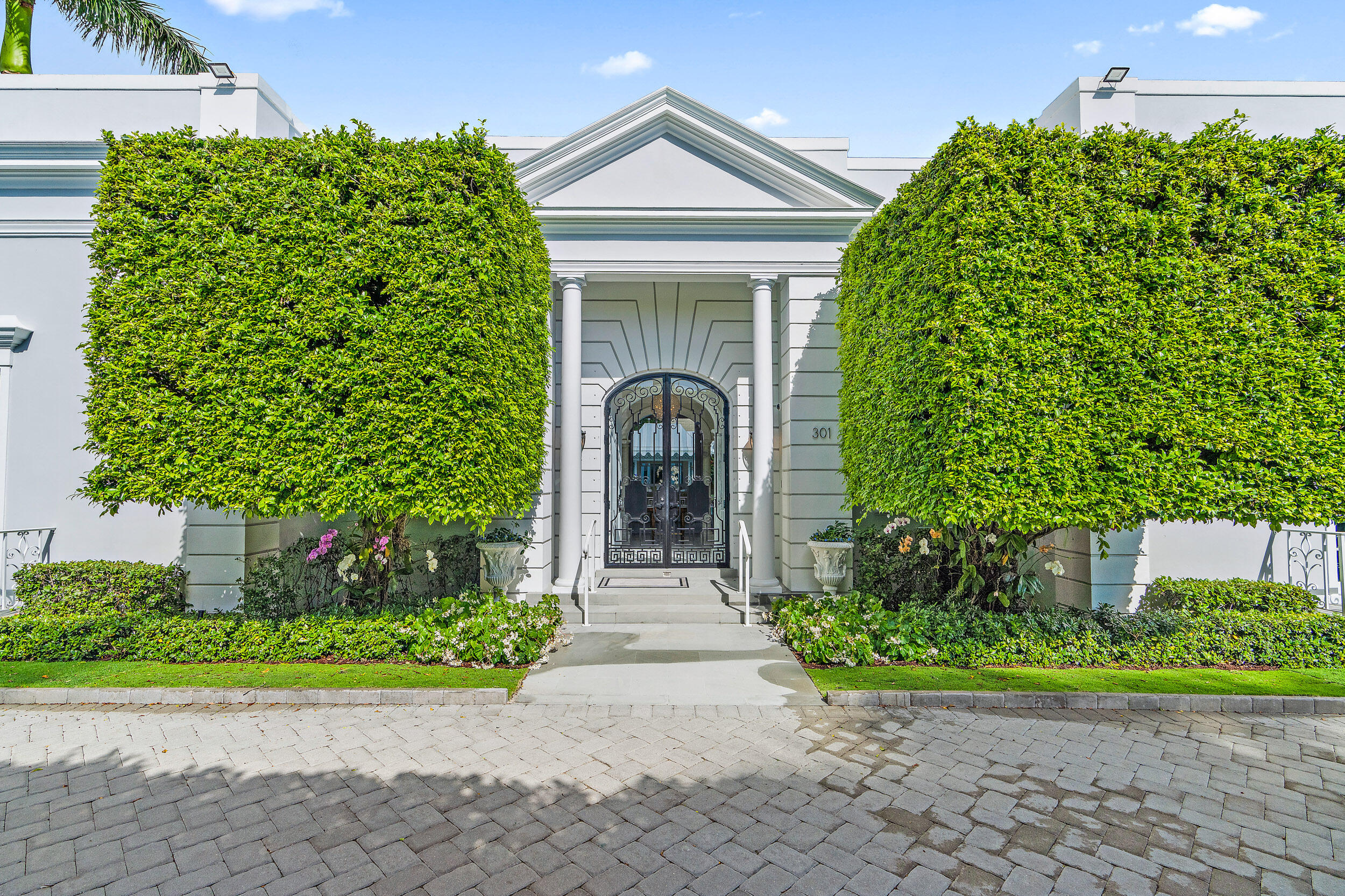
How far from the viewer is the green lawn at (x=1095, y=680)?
531 cm

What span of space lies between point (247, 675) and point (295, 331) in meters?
3.23

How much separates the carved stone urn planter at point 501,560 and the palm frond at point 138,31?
34.9ft

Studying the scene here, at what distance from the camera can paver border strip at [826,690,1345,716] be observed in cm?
508

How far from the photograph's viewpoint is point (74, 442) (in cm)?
803

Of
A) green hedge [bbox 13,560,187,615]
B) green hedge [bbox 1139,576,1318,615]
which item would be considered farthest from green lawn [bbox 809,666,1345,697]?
green hedge [bbox 13,560,187,615]

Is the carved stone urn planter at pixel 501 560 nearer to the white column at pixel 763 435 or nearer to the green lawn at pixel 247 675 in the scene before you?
the green lawn at pixel 247 675

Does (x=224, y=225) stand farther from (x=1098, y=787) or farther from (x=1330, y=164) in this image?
(x=1330, y=164)

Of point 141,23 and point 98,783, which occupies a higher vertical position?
point 141,23

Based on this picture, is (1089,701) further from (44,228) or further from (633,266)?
(44,228)

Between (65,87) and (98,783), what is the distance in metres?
9.80

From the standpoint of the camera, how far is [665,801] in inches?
143

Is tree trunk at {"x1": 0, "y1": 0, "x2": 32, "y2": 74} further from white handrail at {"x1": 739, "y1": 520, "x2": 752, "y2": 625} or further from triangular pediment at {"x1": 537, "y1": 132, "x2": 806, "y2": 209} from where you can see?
white handrail at {"x1": 739, "y1": 520, "x2": 752, "y2": 625}

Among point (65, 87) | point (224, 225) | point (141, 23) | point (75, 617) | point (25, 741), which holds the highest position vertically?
point (141, 23)

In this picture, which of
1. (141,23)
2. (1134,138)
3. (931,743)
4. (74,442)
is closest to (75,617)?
(74,442)
